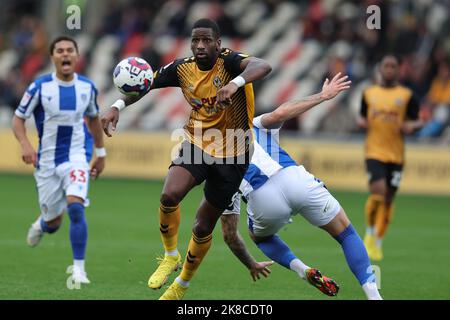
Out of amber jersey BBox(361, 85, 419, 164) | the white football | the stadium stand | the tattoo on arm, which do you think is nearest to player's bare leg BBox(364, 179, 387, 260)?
amber jersey BBox(361, 85, 419, 164)

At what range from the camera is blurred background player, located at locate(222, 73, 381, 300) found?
9.28 m

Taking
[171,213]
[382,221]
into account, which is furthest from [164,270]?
[382,221]

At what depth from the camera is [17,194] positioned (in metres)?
20.7

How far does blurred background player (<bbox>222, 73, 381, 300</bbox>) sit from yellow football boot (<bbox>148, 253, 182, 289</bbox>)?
0.84 metres

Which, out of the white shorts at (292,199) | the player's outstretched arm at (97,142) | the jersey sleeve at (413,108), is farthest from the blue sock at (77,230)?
the jersey sleeve at (413,108)

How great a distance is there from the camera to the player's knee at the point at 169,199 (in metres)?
9.27

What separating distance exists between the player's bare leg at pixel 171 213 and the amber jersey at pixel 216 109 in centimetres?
37

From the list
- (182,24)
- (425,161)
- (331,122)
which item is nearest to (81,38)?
(182,24)

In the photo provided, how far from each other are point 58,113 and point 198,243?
9.26 feet

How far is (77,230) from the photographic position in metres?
11.2

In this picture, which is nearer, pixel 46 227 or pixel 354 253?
pixel 354 253

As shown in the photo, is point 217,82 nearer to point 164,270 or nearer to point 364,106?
point 164,270

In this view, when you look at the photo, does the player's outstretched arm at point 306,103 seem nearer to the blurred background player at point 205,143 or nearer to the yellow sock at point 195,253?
the blurred background player at point 205,143
